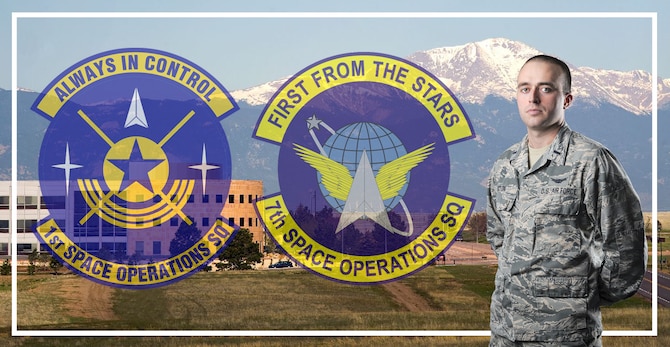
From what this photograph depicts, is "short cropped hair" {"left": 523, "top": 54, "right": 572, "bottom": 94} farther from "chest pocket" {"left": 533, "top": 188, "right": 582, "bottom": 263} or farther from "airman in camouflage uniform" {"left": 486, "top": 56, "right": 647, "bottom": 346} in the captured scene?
"chest pocket" {"left": 533, "top": 188, "right": 582, "bottom": 263}

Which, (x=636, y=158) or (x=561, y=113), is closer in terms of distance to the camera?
(x=561, y=113)

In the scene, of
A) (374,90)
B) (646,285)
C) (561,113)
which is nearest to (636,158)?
(646,285)

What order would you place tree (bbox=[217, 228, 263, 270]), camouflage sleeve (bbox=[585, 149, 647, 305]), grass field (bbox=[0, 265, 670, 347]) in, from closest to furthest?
camouflage sleeve (bbox=[585, 149, 647, 305]) → grass field (bbox=[0, 265, 670, 347]) → tree (bbox=[217, 228, 263, 270])

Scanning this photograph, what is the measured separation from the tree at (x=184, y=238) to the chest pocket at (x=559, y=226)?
14.2 metres

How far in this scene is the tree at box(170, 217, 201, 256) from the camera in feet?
59.4

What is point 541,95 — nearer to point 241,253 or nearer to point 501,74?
point 501,74

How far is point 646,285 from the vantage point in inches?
793

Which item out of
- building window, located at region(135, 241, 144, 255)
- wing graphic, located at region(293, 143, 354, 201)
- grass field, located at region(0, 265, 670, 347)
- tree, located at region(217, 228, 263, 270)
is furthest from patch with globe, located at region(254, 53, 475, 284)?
tree, located at region(217, 228, 263, 270)

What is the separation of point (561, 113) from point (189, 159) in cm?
1147

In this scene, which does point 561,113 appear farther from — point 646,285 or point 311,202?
point 646,285

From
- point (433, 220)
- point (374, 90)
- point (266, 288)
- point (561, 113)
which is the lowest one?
point (266, 288)

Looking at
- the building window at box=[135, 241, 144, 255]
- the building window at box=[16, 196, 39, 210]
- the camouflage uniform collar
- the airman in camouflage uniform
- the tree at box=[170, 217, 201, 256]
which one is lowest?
the building window at box=[135, 241, 144, 255]

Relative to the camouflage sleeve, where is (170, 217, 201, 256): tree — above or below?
below

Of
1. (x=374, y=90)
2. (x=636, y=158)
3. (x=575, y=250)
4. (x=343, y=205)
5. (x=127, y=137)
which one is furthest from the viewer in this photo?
(x=636, y=158)
